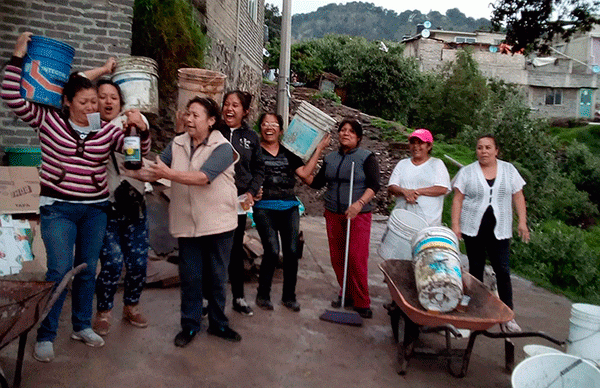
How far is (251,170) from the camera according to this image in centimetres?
459

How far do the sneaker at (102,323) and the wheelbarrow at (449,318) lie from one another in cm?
211

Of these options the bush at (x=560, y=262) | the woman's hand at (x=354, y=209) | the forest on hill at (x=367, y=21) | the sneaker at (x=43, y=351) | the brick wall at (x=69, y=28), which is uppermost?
the forest on hill at (x=367, y=21)

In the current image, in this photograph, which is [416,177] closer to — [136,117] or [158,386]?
[136,117]

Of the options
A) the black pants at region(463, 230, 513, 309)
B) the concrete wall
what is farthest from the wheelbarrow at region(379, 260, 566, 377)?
the concrete wall

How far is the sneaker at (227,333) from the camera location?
4.12 meters

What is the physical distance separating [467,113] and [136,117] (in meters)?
22.1

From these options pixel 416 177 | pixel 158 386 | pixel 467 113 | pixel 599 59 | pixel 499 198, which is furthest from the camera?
pixel 599 59

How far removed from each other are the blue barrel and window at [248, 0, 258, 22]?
12.2 meters

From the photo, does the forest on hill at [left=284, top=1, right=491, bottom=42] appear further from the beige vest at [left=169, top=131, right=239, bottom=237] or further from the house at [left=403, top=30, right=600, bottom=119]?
the beige vest at [left=169, top=131, right=239, bottom=237]

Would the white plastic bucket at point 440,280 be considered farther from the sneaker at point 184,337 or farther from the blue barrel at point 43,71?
the blue barrel at point 43,71

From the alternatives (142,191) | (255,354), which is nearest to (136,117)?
(142,191)

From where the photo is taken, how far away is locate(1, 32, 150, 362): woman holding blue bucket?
3361 mm

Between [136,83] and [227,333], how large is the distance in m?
2.05

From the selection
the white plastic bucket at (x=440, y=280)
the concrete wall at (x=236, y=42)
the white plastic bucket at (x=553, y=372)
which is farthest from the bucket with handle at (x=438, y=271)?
the concrete wall at (x=236, y=42)
